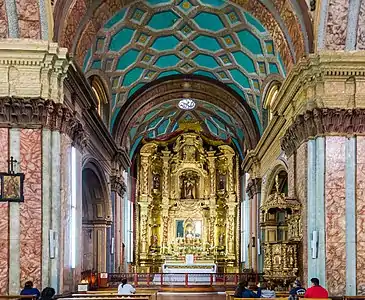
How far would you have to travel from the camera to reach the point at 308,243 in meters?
14.2

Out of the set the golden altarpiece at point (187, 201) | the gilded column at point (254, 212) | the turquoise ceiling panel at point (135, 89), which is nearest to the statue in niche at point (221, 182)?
the golden altarpiece at point (187, 201)

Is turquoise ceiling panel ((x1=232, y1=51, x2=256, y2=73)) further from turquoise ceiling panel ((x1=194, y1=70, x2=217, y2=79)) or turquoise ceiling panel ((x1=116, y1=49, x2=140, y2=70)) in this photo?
turquoise ceiling panel ((x1=116, y1=49, x2=140, y2=70))

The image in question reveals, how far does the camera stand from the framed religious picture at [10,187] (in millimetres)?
12984

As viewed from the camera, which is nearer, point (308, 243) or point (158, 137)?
point (308, 243)

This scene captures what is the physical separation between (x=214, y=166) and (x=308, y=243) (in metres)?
18.1

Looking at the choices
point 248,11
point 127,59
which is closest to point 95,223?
point 127,59

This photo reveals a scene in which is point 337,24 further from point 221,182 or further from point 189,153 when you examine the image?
point 221,182

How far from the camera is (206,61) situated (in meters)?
23.3

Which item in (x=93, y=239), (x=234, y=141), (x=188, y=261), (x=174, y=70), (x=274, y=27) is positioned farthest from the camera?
(x=234, y=141)

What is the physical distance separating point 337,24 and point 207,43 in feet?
25.3

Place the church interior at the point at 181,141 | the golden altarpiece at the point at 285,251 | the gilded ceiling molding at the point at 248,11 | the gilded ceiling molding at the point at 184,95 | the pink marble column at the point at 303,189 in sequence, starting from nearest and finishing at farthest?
1. the church interior at the point at 181,141
2. the pink marble column at the point at 303,189
3. the gilded ceiling molding at the point at 248,11
4. the golden altarpiece at the point at 285,251
5. the gilded ceiling molding at the point at 184,95

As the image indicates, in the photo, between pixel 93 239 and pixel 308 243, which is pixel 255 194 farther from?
pixel 308 243

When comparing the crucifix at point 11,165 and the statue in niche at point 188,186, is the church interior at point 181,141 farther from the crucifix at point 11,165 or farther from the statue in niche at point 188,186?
the statue in niche at point 188,186

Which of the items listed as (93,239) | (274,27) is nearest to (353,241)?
(274,27)
